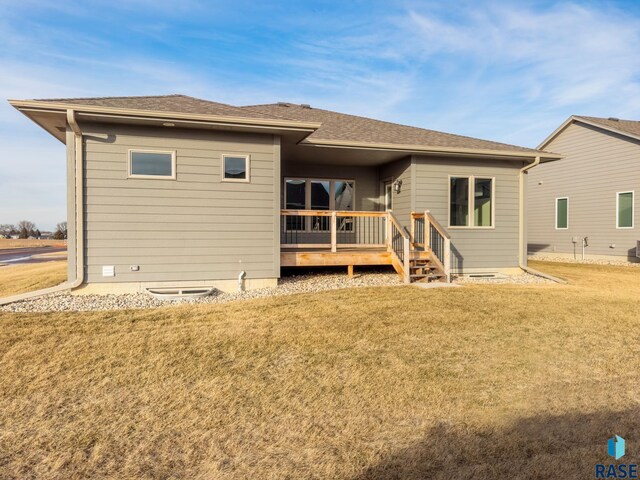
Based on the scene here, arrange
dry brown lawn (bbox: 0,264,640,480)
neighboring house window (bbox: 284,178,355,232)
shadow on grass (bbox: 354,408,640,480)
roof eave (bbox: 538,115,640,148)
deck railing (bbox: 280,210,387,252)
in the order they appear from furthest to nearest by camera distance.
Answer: roof eave (bbox: 538,115,640,148), neighboring house window (bbox: 284,178,355,232), deck railing (bbox: 280,210,387,252), dry brown lawn (bbox: 0,264,640,480), shadow on grass (bbox: 354,408,640,480)

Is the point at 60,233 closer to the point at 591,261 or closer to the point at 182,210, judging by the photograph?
the point at 182,210

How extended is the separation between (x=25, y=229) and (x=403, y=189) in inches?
1681

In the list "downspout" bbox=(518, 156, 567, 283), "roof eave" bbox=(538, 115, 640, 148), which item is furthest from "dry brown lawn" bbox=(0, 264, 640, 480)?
"roof eave" bbox=(538, 115, 640, 148)

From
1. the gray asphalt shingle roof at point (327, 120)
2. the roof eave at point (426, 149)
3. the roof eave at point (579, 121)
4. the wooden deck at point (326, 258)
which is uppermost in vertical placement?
Answer: the roof eave at point (579, 121)

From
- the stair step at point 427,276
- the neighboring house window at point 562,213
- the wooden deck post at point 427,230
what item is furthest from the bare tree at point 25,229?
the neighboring house window at point 562,213

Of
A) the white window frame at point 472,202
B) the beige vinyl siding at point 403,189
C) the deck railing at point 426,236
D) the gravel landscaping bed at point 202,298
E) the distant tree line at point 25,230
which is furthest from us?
the distant tree line at point 25,230

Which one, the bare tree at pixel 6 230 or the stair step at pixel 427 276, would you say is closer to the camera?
the stair step at pixel 427 276

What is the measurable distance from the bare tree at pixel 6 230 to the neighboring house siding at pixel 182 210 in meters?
42.2

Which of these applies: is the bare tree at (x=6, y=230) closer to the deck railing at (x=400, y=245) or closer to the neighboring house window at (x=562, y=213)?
the deck railing at (x=400, y=245)

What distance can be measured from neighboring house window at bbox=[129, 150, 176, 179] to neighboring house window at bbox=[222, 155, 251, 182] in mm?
972

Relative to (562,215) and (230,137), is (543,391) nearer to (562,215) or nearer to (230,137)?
(230,137)

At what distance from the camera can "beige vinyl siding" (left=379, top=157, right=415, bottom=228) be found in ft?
31.3

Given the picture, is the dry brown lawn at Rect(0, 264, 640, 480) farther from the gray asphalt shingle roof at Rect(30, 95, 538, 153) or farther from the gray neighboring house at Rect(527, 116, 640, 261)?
the gray neighboring house at Rect(527, 116, 640, 261)

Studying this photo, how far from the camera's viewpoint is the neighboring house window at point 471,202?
9836 mm
